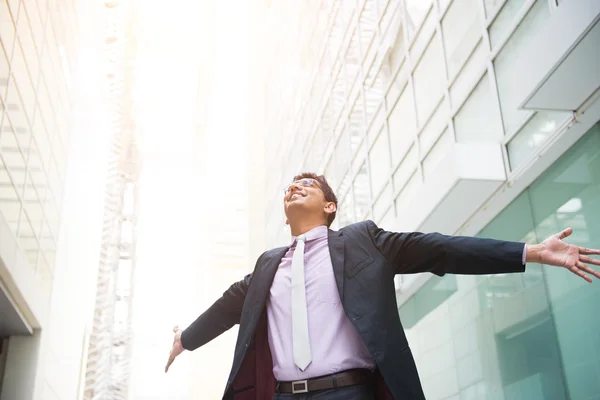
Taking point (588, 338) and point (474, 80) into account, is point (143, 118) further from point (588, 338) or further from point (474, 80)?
point (588, 338)

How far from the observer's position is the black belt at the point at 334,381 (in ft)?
13.6

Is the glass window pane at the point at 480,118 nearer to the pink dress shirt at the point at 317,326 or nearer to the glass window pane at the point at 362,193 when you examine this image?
the pink dress shirt at the point at 317,326

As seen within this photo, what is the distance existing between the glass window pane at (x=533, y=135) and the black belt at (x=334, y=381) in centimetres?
381

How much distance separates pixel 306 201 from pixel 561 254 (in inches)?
73.2

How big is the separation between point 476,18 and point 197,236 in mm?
41647

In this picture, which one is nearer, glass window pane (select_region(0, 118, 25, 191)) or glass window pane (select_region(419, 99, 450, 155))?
glass window pane (select_region(419, 99, 450, 155))

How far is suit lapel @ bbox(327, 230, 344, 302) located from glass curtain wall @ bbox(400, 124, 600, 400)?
287 cm

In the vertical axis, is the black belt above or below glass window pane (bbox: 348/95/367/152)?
below

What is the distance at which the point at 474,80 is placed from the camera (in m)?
8.95

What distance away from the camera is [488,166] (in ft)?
26.6

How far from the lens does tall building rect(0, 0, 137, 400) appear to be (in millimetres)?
11953

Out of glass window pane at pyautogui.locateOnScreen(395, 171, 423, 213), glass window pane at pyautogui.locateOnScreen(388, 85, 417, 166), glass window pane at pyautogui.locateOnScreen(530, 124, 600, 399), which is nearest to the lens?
glass window pane at pyautogui.locateOnScreen(530, 124, 600, 399)

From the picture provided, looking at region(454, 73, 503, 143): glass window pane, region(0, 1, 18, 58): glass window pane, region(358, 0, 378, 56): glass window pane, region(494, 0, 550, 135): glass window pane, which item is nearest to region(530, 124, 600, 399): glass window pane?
region(494, 0, 550, 135): glass window pane

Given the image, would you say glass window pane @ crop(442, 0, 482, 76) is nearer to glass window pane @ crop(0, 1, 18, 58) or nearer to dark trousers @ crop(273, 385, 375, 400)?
dark trousers @ crop(273, 385, 375, 400)
